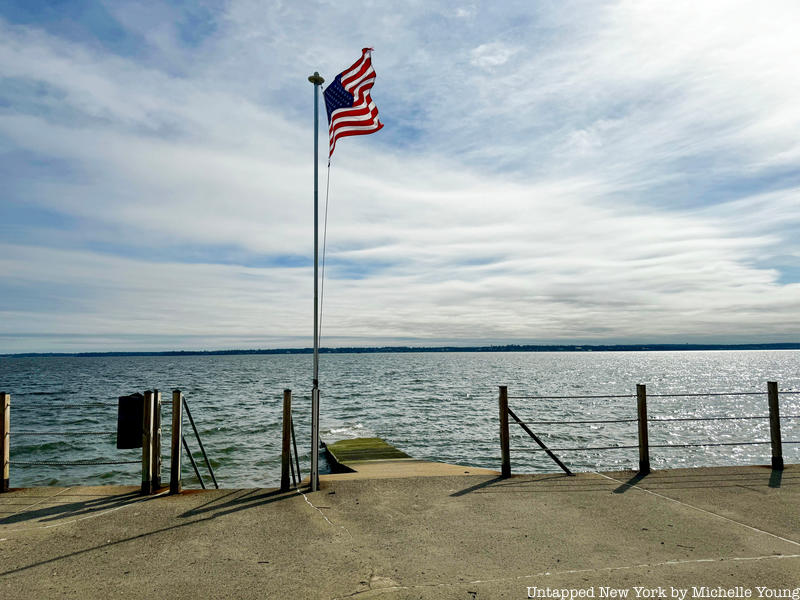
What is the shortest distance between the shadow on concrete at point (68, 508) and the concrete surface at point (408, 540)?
23mm

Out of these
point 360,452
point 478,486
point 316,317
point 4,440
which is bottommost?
point 360,452

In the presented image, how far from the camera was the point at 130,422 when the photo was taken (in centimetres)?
724

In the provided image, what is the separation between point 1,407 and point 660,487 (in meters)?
8.75

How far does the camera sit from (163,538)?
542cm

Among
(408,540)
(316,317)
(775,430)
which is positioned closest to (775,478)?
(775,430)

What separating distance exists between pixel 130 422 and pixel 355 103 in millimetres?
5614

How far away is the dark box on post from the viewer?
719 centimetres

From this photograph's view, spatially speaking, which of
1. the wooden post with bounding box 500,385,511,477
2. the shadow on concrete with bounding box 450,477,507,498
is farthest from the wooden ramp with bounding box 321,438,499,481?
the shadow on concrete with bounding box 450,477,507,498

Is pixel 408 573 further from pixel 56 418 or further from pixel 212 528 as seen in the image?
pixel 56 418

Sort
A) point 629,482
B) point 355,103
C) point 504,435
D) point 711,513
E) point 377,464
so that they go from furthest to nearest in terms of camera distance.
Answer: point 377,464, point 355,103, point 504,435, point 629,482, point 711,513

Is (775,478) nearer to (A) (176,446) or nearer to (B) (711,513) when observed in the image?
(B) (711,513)

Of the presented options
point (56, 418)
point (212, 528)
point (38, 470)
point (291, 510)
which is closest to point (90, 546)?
point (212, 528)

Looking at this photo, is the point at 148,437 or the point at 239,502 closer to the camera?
the point at 239,502

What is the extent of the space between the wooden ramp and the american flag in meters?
5.17
